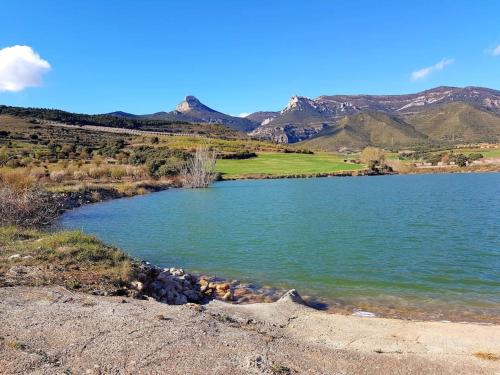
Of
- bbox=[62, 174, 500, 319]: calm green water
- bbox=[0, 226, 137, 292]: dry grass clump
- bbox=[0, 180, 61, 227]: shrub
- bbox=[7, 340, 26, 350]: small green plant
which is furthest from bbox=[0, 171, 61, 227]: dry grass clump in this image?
bbox=[7, 340, 26, 350]: small green plant

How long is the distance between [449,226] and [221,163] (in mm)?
78907

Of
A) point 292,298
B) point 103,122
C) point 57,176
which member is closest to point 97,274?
point 292,298

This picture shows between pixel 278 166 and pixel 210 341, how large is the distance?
96.1 meters

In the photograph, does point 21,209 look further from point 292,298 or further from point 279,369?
point 279,369

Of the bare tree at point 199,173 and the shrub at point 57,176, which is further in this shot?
the bare tree at point 199,173

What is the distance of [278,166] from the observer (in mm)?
104750

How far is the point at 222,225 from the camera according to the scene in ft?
106

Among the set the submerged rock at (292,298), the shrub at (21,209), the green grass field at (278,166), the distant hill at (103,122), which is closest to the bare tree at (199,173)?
the green grass field at (278,166)

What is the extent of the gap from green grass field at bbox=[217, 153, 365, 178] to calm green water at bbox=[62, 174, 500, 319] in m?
50.9

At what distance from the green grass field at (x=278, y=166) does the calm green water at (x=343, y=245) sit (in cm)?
5094

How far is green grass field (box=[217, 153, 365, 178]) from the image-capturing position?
95.2 m

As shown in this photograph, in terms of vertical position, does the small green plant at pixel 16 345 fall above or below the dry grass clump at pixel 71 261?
above

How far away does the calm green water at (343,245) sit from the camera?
626 inches

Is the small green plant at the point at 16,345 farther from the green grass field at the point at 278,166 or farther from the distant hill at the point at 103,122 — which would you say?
the distant hill at the point at 103,122
